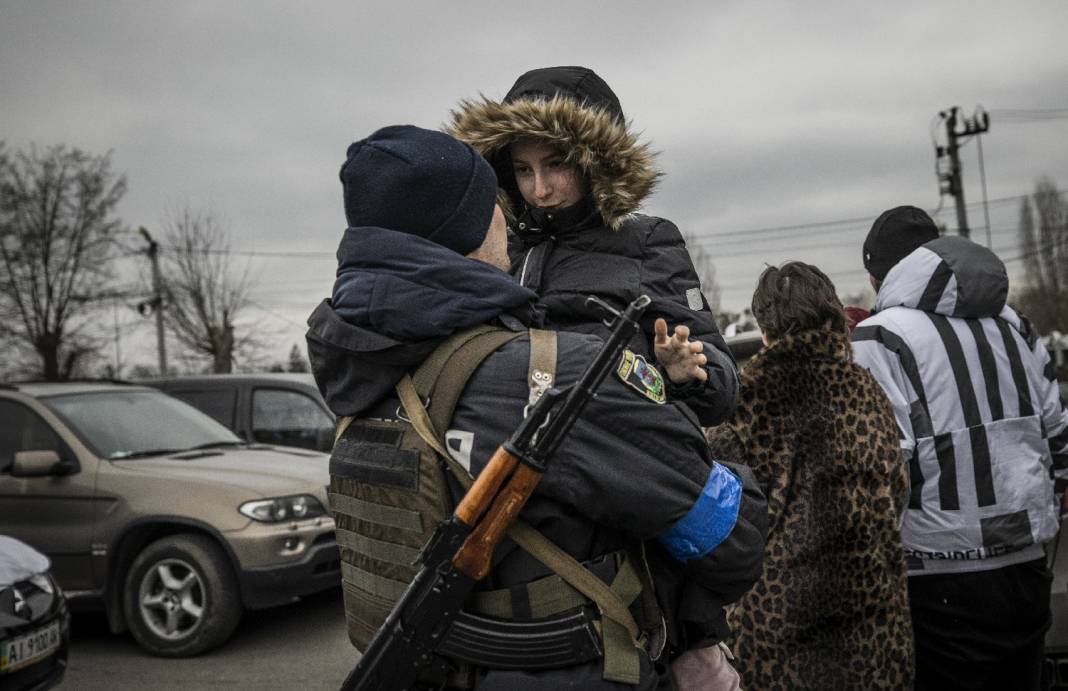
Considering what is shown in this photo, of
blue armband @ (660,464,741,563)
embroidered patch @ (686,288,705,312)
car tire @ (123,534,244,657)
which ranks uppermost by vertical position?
embroidered patch @ (686,288,705,312)

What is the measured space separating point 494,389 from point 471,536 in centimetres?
26

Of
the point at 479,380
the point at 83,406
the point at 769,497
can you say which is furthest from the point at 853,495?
the point at 83,406

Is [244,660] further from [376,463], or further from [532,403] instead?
[532,403]

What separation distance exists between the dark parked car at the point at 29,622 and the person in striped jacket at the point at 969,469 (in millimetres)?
3629

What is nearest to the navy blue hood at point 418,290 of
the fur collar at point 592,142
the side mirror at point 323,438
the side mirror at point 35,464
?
the fur collar at point 592,142

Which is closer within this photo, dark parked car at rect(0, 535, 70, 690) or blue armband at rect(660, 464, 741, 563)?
blue armband at rect(660, 464, 741, 563)

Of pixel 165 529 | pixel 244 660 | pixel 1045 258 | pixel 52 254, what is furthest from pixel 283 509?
pixel 1045 258

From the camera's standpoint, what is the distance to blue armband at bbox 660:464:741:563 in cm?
162

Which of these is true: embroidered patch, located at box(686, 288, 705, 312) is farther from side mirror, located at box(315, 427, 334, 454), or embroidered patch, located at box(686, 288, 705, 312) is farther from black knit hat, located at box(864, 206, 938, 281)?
side mirror, located at box(315, 427, 334, 454)

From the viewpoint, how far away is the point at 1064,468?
3107 mm

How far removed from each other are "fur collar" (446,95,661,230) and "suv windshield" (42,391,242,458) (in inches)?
198

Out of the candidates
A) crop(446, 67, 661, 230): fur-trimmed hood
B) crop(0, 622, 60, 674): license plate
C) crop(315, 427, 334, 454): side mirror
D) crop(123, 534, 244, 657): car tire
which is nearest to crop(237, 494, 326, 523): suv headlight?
crop(123, 534, 244, 657): car tire

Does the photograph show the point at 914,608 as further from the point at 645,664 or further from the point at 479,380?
the point at 479,380

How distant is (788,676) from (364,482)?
5.25ft
